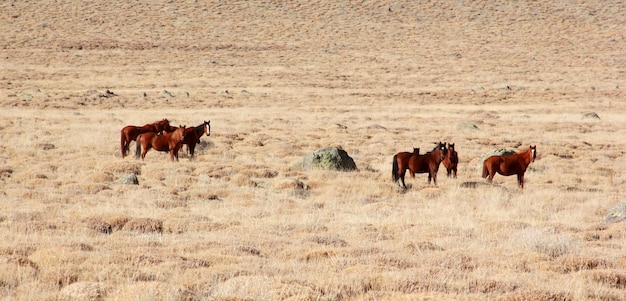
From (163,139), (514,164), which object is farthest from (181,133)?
(514,164)

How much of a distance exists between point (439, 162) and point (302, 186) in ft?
11.7

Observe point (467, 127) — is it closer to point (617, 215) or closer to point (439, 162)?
point (439, 162)

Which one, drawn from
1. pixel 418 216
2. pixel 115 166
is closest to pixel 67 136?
pixel 115 166

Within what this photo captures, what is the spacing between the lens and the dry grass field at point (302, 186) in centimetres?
805

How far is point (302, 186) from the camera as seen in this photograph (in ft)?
54.7

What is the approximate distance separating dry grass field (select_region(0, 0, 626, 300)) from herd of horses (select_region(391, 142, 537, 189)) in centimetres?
50

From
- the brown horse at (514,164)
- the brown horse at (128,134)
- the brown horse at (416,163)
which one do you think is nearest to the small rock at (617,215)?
the brown horse at (514,164)

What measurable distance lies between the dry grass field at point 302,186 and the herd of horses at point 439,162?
498 mm

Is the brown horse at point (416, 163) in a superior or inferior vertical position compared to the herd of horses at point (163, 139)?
inferior

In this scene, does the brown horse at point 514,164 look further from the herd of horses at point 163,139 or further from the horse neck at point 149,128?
the horse neck at point 149,128

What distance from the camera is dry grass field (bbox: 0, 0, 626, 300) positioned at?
8.05 metres

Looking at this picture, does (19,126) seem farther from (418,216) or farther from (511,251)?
(511,251)

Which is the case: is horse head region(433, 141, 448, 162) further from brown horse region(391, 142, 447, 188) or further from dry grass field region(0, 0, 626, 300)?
dry grass field region(0, 0, 626, 300)

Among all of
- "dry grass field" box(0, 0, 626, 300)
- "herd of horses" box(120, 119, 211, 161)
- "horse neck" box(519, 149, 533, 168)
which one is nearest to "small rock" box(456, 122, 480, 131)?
"dry grass field" box(0, 0, 626, 300)
